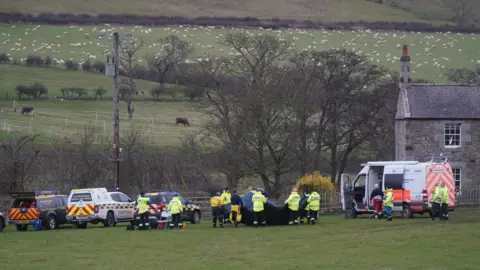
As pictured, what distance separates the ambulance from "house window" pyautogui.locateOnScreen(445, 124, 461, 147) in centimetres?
1187

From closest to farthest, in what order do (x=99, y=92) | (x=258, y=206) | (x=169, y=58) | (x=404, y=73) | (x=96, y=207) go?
(x=258, y=206) < (x=96, y=207) < (x=404, y=73) < (x=99, y=92) < (x=169, y=58)

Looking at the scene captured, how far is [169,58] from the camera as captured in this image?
122688 millimetres

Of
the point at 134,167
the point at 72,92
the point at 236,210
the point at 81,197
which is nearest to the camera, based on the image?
the point at 236,210

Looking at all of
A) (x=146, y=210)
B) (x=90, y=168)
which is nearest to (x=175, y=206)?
(x=146, y=210)

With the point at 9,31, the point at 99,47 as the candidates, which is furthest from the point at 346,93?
the point at 9,31

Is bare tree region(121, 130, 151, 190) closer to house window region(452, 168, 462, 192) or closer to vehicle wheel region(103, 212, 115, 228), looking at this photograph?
vehicle wheel region(103, 212, 115, 228)

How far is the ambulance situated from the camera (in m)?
40.1

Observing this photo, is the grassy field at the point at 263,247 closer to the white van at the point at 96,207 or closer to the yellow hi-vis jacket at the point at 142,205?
the yellow hi-vis jacket at the point at 142,205

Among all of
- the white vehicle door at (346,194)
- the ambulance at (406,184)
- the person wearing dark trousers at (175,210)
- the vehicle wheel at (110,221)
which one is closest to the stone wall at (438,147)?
the white vehicle door at (346,194)

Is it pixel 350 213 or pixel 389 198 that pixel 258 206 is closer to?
pixel 389 198

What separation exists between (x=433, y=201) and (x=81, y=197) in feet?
49.7

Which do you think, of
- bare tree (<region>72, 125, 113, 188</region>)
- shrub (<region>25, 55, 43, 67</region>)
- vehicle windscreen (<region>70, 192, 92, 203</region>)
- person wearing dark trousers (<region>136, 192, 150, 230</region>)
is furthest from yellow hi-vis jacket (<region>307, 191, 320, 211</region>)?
shrub (<region>25, 55, 43, 67</region>)

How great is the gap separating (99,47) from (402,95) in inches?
4010

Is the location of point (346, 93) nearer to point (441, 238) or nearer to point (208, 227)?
point (208, 227)
